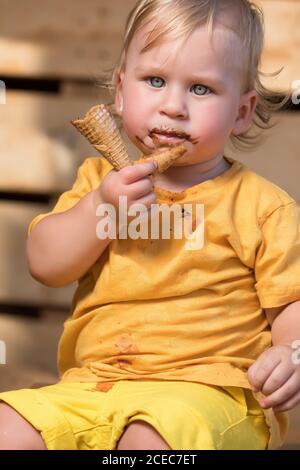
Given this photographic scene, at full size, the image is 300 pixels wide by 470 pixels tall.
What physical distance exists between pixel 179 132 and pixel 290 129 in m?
Result: 0.88

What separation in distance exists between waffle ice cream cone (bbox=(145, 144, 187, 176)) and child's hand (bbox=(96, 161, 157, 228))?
0.5 inches

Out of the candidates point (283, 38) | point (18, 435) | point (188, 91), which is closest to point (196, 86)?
point (188, 91)

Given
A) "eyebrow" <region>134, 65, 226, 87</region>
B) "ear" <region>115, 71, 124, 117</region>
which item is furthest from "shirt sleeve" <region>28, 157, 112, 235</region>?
"eyebrow" <region>134, 65, 226, 87</region>

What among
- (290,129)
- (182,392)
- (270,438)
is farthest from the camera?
(290,129)

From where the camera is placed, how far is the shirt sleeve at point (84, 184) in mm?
1735

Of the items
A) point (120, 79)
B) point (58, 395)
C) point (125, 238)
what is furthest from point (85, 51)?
point (58, 395)

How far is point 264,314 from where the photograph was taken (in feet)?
5.49

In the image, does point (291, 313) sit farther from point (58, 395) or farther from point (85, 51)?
point (85, 51)

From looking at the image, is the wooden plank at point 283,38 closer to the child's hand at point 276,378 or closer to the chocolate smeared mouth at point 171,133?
the chocolate smeared mouth at point 171,133

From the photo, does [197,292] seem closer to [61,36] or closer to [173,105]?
[173,105]

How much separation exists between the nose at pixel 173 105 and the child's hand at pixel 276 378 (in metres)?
0.36

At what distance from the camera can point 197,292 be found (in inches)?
64.4

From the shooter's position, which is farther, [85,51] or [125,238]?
[85,51]

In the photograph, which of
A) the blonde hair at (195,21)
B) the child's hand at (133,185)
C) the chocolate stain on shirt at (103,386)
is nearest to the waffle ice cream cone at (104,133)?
the child's hand at (133,185)
